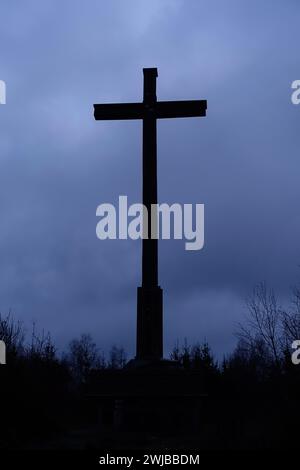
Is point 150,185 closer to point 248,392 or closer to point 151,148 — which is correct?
point 151,148

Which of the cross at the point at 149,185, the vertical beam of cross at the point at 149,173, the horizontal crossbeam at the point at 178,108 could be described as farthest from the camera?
the horizontal crossbeam at the point at 178,108

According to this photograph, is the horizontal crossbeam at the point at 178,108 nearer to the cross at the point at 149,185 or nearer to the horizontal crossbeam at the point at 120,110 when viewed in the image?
the cross at the point at 149,185

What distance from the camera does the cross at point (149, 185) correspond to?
12.8 m

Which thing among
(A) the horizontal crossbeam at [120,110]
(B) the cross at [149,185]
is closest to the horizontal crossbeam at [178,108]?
(B) the cross at [149,185]

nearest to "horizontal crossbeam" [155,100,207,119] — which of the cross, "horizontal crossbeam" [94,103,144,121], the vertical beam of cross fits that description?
the cross

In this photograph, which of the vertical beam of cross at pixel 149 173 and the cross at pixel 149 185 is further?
the vertical beam of cross at pixel 149 173

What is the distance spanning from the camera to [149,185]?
544 inches

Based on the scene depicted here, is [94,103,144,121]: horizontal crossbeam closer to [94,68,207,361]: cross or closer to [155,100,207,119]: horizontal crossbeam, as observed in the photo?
[94,68,207,361]: cross

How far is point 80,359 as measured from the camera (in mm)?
73312

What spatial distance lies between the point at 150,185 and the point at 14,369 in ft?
22.4

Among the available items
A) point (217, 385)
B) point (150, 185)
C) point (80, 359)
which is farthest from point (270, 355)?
point (80, 359)

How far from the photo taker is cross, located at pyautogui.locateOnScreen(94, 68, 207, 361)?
12.8 metres

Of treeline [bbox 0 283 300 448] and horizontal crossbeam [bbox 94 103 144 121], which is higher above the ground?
horizontal crossbeam [bbox 94 103 144 121]
